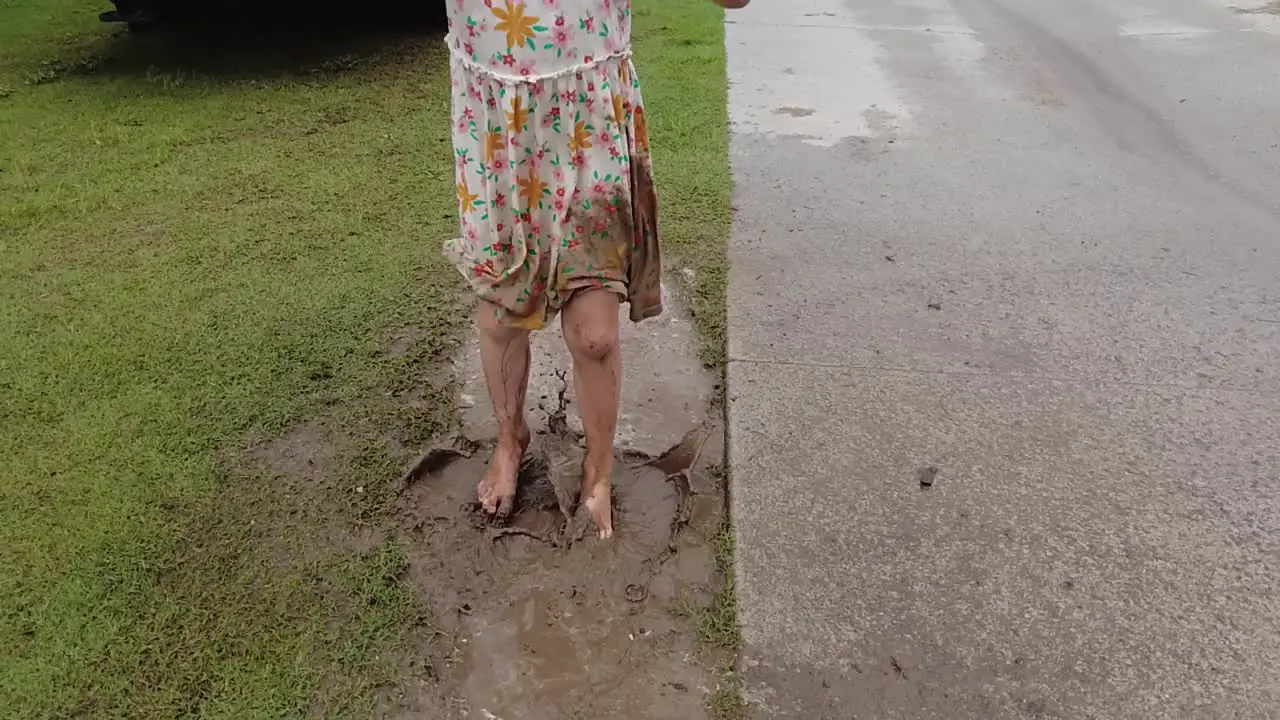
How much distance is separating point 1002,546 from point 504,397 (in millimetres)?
1066

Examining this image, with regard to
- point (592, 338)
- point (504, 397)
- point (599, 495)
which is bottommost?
point (599, 495)

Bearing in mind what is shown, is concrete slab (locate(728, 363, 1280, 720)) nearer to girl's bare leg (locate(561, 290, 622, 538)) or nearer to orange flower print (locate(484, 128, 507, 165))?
girl's bare leg (locate(561, 290, 622, 538))

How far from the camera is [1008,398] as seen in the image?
2623mm

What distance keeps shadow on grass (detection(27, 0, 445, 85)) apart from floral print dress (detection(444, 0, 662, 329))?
12.2 ft

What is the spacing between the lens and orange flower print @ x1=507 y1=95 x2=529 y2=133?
1760 mm

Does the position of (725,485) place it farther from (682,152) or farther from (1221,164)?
(1221,164)

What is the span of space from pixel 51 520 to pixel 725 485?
141cm

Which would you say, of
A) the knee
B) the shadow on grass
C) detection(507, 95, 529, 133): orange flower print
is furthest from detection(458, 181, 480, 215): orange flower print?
the shadow on grass

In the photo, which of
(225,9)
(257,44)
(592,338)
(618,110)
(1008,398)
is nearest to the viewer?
(618,110)

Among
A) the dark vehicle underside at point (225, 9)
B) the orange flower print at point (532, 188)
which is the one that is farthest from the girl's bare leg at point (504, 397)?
the dark vehicle underside at point (225, 9)

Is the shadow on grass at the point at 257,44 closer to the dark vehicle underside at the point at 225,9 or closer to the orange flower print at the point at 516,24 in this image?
the dark vehicle underside at the point at 225,9

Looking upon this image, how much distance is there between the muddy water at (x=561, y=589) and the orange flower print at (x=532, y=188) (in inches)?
26.6

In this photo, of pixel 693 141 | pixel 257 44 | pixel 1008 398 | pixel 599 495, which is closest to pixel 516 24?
pixel 599 495

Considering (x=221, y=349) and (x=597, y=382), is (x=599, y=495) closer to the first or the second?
(x=597, y=382)
